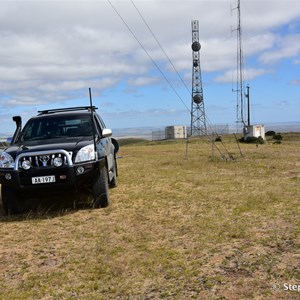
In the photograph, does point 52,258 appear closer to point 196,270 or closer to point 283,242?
point 196,270

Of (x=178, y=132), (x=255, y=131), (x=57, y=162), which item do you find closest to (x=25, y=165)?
(x=57, y=162)

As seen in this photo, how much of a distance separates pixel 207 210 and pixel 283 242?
1809 mm

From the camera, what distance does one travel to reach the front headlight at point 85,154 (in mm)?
5891

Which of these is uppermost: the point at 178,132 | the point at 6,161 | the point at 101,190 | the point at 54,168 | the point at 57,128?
the point at 57,128

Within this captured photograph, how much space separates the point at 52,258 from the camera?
4270mm

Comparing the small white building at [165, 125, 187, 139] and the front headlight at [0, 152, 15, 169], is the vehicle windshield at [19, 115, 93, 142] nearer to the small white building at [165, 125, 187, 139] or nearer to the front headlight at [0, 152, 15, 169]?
the front headlight at [0, 152, 15, 169]

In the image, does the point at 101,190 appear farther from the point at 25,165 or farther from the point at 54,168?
the point at 25,165

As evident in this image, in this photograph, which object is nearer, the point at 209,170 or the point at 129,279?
the point at 129,279

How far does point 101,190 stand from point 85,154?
2.35 feet

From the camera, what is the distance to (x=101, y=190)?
633 cm

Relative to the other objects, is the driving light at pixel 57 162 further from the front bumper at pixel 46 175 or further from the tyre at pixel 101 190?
the tyre at pixel 101 190

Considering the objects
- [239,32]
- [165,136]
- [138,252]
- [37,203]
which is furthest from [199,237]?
[165,136]

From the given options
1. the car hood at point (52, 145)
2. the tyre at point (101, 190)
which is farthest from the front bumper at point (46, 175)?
the tyre at point (101, 190)

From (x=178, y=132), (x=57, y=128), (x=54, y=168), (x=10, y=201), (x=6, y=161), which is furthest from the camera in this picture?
(x=178, y=132)
